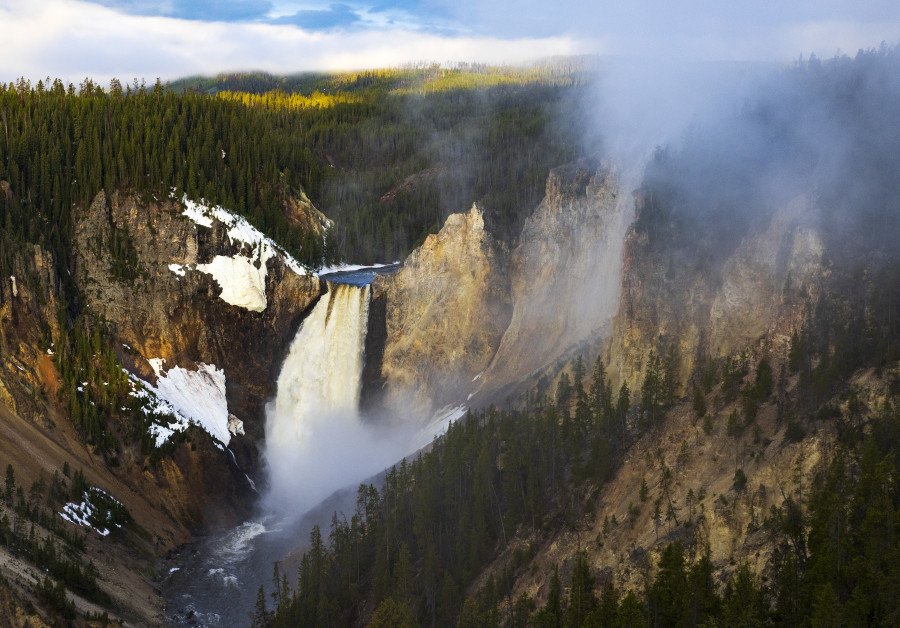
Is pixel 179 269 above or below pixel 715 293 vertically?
below

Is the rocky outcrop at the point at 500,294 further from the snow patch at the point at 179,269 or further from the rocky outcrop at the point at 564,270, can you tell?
the snow patch at the point at 179,269

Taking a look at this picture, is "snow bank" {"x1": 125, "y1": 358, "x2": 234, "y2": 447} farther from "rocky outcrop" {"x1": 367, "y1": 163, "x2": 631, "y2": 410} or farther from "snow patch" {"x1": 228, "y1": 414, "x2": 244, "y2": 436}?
"rocky outcrop" {"x1": 367, "y1": 163, "x2": 631, "y2": 410}

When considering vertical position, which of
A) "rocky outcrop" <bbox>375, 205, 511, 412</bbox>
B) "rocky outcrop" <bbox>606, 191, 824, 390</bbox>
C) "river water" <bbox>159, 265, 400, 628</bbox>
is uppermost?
"rocky outcrop" <bbox>606, 191, 824, 390</bbox>

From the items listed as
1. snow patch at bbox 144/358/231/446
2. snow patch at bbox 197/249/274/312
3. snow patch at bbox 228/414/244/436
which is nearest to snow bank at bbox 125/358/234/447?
snow patch at bbox 144/358/231/446

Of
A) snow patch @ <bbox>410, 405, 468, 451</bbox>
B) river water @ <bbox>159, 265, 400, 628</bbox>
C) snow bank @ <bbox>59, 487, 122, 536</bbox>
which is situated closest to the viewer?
river water @ <bbox>159, 265, 400, 628</bbox>

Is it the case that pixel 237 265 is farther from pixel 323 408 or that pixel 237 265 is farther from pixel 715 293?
pixel 715 293

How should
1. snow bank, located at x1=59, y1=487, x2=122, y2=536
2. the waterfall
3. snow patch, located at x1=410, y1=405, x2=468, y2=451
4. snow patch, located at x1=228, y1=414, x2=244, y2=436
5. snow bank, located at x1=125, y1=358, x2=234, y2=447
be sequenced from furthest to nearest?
snow patch, located at x1=228, y1=414, x2=244, y2=436, the waterfall, snow bank, located at x1=125, y1=358, x2=234, y2=447, snow patch, located at x1=410, y1=405, x2=468, y2=451, snow bank, located at x1=59, y1=487, x2=122, y2=536

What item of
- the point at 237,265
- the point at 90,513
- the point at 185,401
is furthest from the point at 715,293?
the point at 237,265
